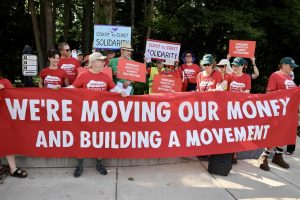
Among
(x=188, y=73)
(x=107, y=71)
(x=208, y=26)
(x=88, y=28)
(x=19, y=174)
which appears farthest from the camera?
(x=88, y=28)

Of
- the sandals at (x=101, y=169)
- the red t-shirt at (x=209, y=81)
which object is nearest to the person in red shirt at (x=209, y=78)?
the red t-shirt at (x=209, y=81)

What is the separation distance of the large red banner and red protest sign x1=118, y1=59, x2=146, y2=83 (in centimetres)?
56

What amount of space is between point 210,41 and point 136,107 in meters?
13.7

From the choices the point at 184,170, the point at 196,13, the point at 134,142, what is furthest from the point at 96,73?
the point at 196,13

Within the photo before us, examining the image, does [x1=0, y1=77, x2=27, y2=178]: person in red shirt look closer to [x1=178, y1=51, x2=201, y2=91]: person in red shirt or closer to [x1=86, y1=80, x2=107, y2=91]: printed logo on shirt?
[x1=86, y1=80, x2=107, y2=91]: printed logo on shirt

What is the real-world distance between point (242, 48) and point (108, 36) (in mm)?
2900

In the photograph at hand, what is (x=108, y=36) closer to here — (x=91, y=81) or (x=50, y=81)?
(x=50, y=81)

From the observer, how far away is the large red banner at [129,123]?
5777 mm

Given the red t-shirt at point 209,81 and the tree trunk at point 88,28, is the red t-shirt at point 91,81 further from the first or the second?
the tree trunk at point 88,28

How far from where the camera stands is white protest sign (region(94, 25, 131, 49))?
26.3 ft

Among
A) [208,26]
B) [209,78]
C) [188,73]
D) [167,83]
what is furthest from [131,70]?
[208,26]

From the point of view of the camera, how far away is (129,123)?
5957mm

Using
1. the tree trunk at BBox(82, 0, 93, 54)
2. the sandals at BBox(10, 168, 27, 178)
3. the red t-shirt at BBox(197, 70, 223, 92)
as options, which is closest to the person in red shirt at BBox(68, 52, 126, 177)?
the sandals at BBox(10, 168, 27, 178)

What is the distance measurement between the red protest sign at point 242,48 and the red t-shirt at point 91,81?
3621 mm
